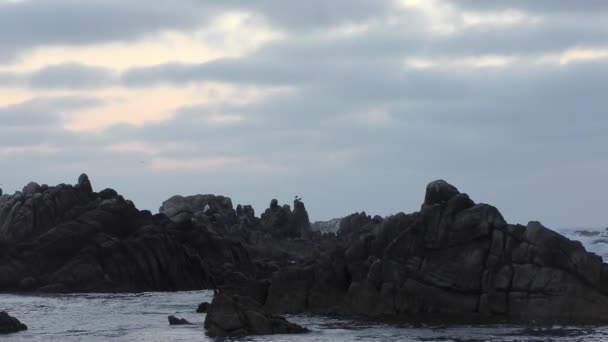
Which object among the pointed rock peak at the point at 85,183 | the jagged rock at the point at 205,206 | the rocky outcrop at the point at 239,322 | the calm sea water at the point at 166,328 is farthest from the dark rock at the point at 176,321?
the jagged rock at the point at 205,206

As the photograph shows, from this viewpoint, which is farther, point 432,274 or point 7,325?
point 432,274

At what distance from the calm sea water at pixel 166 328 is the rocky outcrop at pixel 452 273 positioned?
3.81 metres

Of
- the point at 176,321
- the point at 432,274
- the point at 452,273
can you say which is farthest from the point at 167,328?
the point at 452,273

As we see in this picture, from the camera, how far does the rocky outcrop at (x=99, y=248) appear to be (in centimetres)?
10312

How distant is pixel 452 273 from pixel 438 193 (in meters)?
8.00

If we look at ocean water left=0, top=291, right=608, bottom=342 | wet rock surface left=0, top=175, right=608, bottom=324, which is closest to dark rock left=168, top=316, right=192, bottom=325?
ocean water left=0, top=291, right=608, bottom=342

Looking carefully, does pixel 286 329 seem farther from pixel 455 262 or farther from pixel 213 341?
pixel 455 262

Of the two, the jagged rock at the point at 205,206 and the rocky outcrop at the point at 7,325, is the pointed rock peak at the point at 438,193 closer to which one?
the rocky outcrop at the point at 7,325

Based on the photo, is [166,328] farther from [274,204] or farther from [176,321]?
[274,204]

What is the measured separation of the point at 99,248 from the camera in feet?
341

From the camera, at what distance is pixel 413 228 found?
237 ft

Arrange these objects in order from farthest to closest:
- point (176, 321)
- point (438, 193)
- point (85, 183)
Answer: point (85, 183) → point (438, 193) → point (176, 321)

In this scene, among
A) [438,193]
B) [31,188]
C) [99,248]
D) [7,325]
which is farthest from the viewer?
[31,188]

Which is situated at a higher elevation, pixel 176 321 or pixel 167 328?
pixel 176 321
